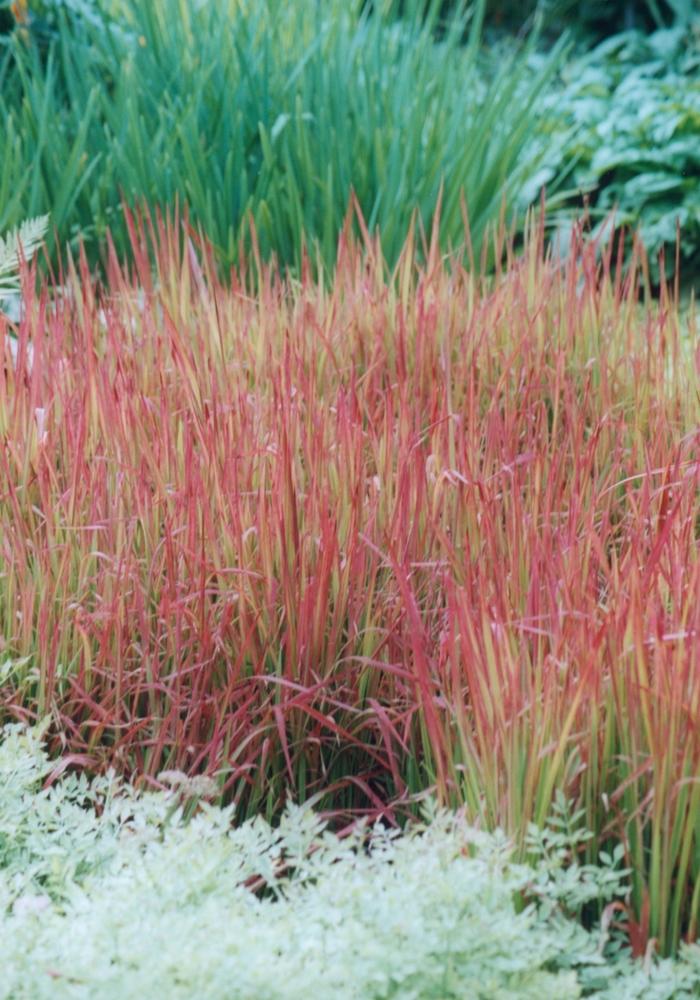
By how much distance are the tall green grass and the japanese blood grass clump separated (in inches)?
90.7

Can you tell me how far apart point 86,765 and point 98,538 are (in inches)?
13.7

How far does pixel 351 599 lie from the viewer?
180cm

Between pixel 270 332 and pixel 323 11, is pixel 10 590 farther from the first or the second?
pixel 323 11

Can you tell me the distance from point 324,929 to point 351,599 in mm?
607

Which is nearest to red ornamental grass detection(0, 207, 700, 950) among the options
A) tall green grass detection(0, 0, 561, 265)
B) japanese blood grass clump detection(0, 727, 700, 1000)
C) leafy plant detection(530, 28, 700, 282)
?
japanese blood grass clump detection(0, 727, 700, 1000)

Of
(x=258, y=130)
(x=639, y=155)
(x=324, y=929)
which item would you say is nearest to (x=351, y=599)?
(x=324, y=929)

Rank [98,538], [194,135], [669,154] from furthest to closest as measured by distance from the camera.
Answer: [669,154], [194,135], [98,538]

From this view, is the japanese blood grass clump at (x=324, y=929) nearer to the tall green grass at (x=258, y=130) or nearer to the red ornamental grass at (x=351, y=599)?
the red ornamental grass at (x=351, y=599)

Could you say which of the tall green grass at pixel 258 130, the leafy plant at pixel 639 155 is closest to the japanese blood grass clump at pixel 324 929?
the tall green grass at pixel 258 130

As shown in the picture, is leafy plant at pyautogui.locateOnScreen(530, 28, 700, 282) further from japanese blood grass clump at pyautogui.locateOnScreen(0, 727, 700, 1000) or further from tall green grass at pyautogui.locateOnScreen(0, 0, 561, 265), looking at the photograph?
japanese blood grass clump at pyautogui.locateOnScreen(0, 727, 700, 1000)

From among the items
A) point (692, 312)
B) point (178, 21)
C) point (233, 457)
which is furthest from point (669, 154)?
point (233, 457)

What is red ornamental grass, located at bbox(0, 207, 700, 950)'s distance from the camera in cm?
141

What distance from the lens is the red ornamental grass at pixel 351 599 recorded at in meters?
1.41

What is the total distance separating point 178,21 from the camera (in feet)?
13.1
